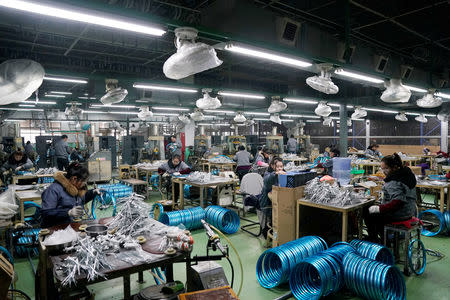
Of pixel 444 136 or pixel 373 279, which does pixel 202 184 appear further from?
pixel 444 136

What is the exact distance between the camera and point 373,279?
299cm

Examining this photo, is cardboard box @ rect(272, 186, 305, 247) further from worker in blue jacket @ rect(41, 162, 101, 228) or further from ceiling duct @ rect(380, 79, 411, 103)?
ceiling duct @ rect(380, 79, 411, 103)

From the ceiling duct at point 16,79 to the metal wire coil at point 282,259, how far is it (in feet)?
12.3

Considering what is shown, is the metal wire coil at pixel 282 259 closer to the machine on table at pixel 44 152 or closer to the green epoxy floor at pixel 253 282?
the green epoxy floor at pixel 253 282

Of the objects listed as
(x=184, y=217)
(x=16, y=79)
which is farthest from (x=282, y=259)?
(x=16, y=79)

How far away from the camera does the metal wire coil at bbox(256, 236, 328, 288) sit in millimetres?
3410

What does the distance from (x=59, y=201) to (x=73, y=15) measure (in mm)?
2147

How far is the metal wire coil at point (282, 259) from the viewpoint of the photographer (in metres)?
3.41

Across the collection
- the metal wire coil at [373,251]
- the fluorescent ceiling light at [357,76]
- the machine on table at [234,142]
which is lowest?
→ the metal wire coil at [373,251]

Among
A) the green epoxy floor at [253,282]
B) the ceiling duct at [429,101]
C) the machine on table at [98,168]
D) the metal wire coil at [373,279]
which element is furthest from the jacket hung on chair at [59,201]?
the machine on table at [98,168]

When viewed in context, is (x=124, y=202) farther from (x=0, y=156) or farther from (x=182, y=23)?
(x=0, y=156)

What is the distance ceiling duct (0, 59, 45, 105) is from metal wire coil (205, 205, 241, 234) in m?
3.52

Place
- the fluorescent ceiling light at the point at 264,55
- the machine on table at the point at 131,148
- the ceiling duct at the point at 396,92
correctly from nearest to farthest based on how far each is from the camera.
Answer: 1. the fluorescent ceiling light at the point at 264,55
2. the ceiling duct at the point at 396,92
3. the machine on table at the point at 131,148

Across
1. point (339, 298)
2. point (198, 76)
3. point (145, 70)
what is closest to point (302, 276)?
point (339, 298)
